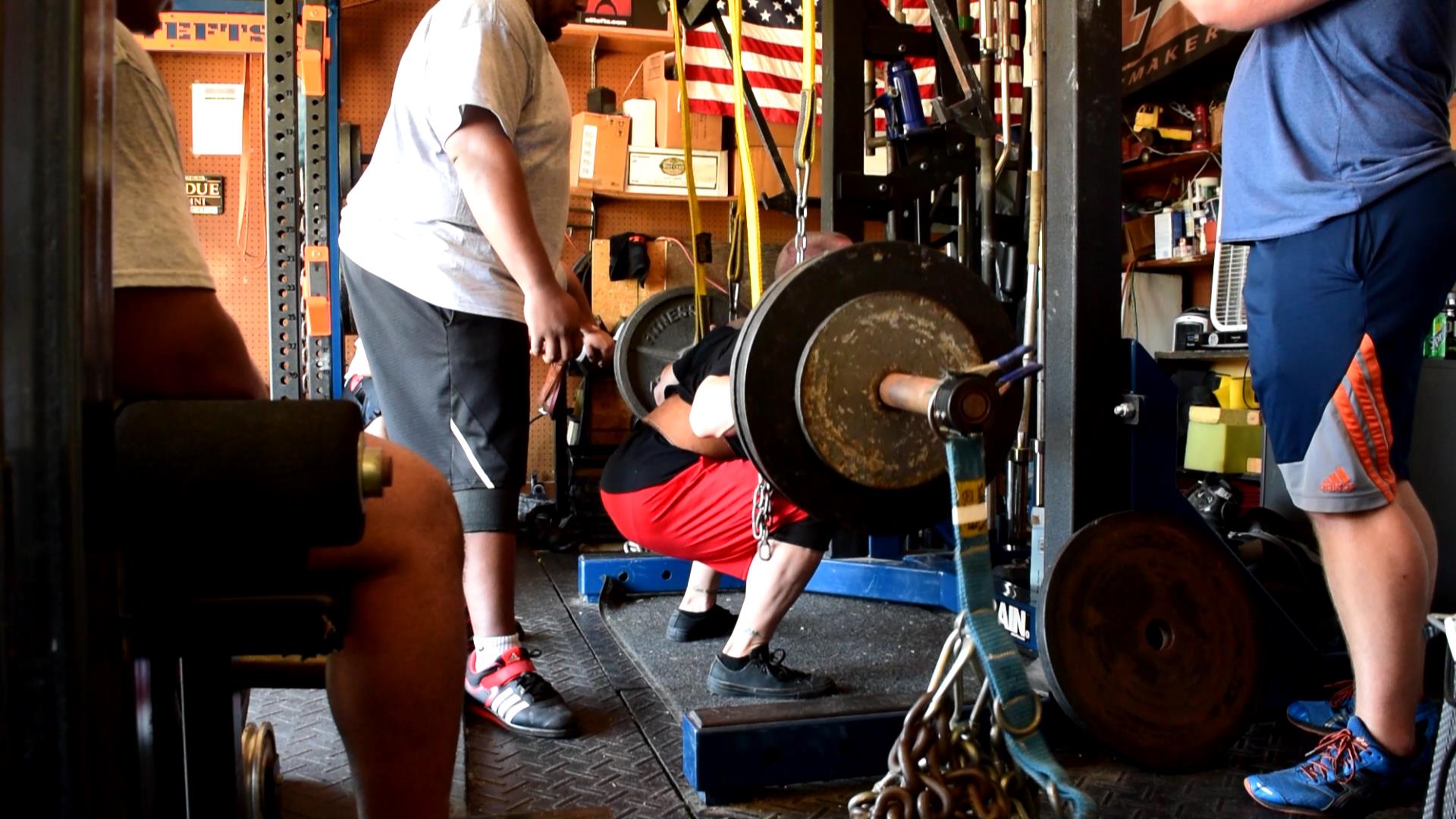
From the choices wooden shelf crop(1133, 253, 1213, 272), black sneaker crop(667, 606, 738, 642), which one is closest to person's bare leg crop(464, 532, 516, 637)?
black sneaker crop(667, 606, 738, 642)

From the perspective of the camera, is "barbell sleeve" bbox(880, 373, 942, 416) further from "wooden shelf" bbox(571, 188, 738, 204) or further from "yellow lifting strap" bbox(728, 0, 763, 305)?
"wooden shelf" bbox(571, 188, 738, 204)

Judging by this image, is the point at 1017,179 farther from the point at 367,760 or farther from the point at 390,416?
the point at 367,760

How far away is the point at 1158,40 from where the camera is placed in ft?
15.3

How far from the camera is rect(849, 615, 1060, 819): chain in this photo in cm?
96

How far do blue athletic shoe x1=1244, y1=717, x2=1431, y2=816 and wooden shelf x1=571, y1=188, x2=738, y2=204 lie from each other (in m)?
3.73

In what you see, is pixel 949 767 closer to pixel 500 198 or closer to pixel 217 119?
pixel 500 198

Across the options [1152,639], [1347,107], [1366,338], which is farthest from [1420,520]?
[1347,107]

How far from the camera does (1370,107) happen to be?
4.60ft

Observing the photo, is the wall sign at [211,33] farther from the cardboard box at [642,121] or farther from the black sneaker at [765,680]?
the black sneaker at [765,680]

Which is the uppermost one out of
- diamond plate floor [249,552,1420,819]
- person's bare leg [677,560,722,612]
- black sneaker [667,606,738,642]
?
person's bare leg [677,560,722,612]

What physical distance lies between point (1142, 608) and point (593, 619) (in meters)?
1.47

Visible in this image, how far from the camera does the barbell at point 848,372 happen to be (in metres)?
1.12

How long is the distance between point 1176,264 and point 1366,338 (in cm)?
372

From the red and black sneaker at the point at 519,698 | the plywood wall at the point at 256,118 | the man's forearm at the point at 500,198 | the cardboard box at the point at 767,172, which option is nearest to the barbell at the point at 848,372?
the man's forearm at the point at 500,198
